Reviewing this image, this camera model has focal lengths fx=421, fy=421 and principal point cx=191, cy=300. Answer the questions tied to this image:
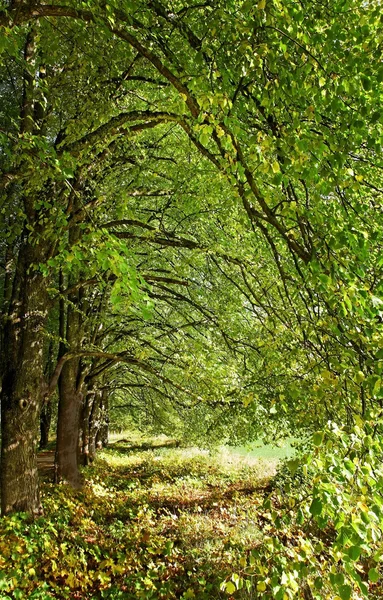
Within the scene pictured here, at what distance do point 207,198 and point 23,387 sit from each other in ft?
13.9

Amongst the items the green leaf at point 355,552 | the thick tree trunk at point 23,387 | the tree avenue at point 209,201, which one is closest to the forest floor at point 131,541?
the thick tree trunk at point 23,387

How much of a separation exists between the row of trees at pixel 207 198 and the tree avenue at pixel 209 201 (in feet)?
0.09

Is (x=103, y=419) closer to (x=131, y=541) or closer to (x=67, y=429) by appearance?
(x=67, y=429)

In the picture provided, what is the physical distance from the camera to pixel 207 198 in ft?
22.9

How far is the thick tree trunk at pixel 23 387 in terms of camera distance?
6.41m

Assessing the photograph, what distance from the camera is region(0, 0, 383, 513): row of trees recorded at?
2377 mm

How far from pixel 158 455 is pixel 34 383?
1575 cm

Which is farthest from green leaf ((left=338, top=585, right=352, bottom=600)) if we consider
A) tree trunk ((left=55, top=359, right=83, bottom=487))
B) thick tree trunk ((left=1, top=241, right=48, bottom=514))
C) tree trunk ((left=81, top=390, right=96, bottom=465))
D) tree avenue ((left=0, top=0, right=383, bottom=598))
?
tree trunk ((left=81, top=390, right=96, bottom=465))

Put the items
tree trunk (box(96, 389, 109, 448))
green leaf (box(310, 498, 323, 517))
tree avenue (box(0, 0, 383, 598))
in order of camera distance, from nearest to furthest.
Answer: green leaf (box(310, 498, 323, 517)) < tree avenue (box(0, 0, 383, 598)) < tree trunk (box(96, 389, 109, 448))

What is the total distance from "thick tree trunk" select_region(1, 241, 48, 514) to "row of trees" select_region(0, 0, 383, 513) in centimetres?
3

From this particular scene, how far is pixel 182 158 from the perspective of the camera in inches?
296

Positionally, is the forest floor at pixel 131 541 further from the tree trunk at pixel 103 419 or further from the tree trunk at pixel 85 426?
the tree trunk at pixel 103 419

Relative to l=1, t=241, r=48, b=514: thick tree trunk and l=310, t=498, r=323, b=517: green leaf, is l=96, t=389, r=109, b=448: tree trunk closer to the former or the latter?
l=1, t=241, r=48, b=514: thick tree trunk

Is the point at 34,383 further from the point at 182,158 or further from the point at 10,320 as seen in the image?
the point at 182,158
